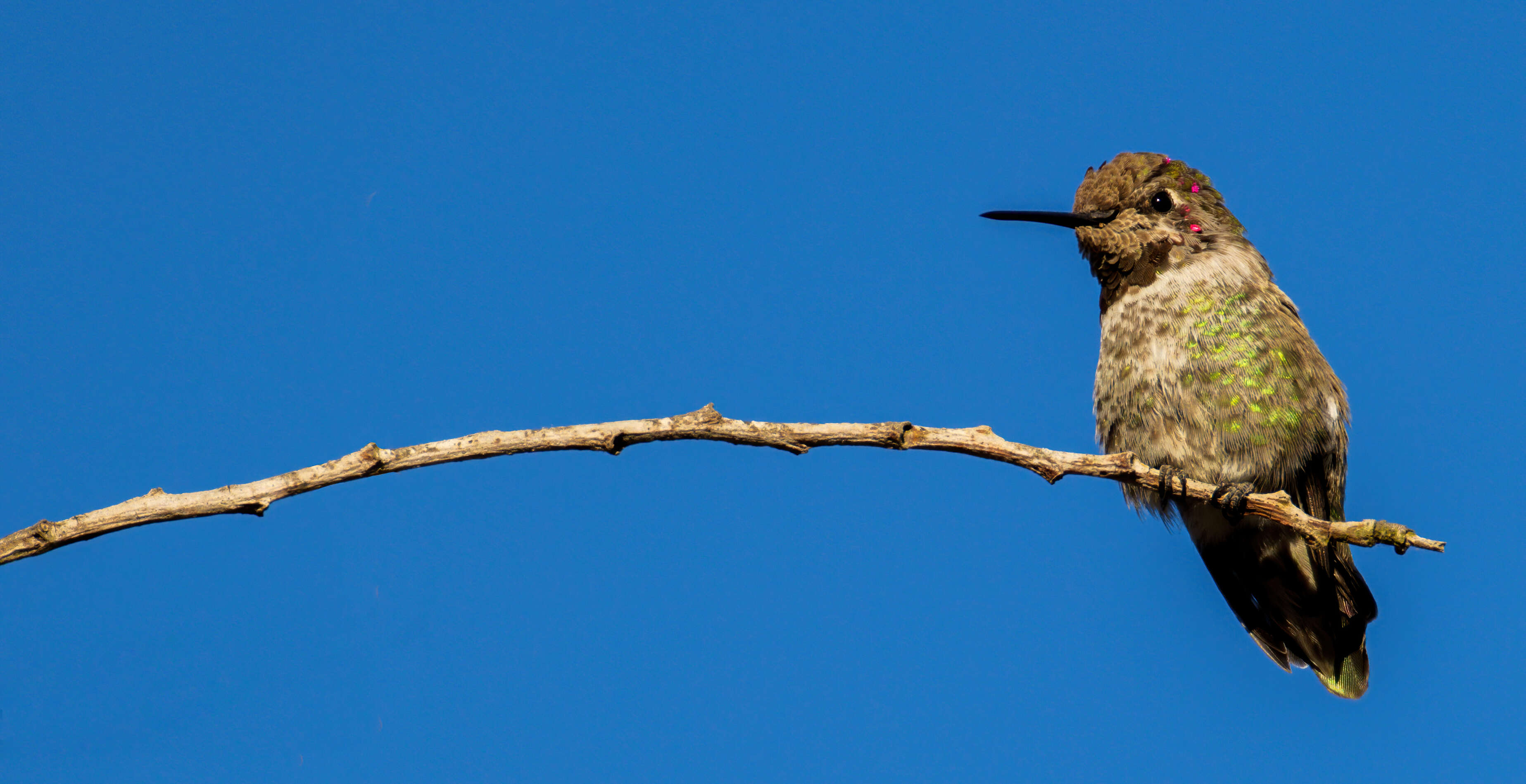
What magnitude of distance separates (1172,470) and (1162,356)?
0.66 metres

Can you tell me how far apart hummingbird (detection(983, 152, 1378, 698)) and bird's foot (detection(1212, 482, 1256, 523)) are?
0.01 m

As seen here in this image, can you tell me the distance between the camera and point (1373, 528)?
170 inches

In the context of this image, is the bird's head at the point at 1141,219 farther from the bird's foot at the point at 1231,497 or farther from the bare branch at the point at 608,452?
the bare branch at the point at 608,452

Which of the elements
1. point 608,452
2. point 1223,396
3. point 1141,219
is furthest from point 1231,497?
point 608,452

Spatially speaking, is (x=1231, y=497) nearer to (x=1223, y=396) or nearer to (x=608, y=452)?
(x=1223, y=396)

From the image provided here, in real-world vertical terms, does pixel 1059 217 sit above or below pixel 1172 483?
above

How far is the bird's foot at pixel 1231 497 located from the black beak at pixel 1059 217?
1810 mm

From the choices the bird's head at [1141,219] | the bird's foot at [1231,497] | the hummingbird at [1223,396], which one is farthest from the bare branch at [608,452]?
the bird's head at [1141,219]

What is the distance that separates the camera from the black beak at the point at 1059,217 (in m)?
6.36

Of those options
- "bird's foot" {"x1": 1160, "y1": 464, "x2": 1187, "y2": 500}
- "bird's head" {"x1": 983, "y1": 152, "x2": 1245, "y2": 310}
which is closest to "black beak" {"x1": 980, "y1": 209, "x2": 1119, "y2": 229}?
"bird's head" {"x1": 983, "y1": 152, "x2": 1245, "y2": 310}

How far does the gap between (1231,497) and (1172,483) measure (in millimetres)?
308

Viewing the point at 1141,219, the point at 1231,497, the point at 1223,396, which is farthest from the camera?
the point at 1141,219

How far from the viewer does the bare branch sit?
3.51 meters

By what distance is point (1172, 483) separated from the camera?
19.5ft
